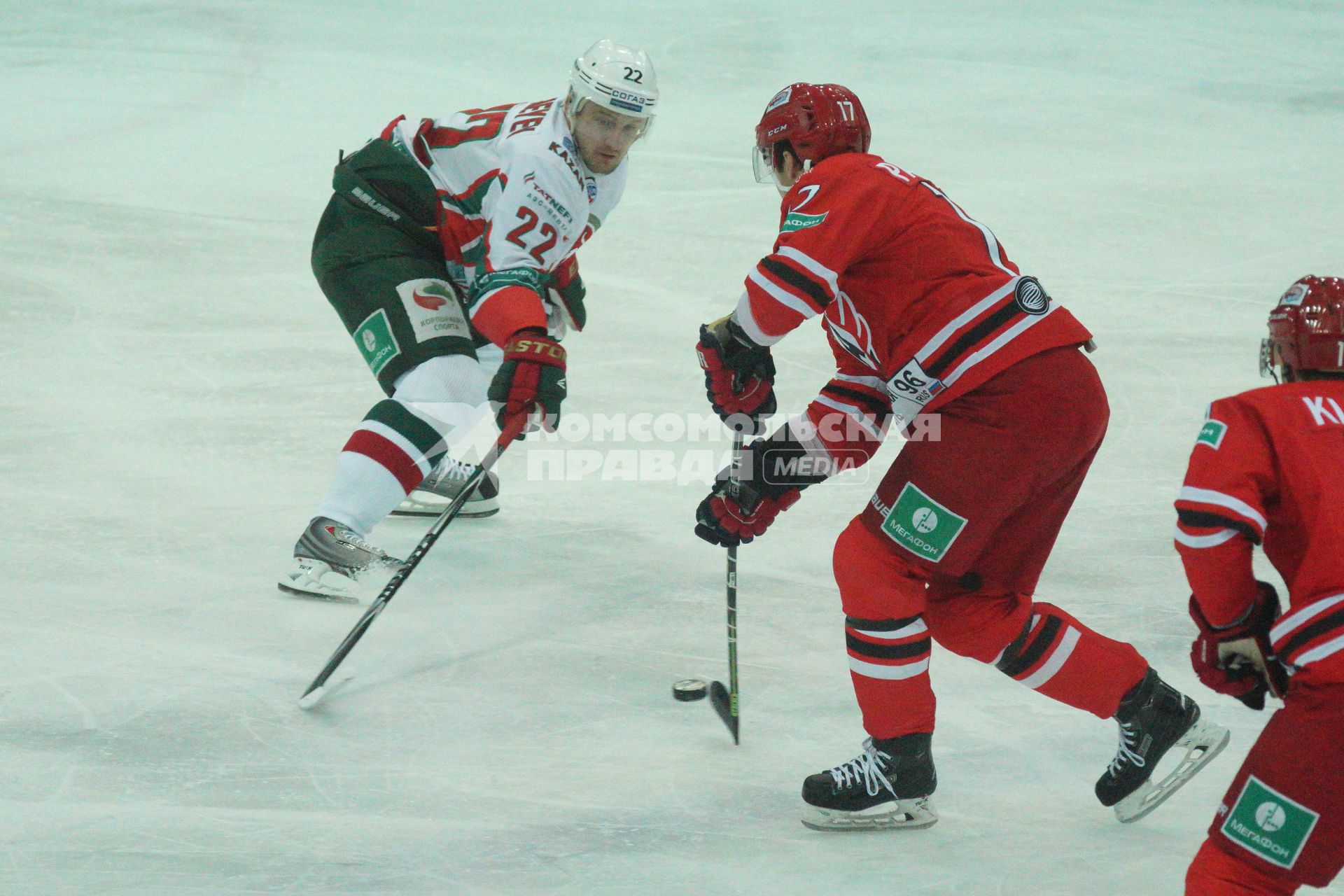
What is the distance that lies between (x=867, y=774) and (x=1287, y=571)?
0.80m

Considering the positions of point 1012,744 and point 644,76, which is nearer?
point 1012,744

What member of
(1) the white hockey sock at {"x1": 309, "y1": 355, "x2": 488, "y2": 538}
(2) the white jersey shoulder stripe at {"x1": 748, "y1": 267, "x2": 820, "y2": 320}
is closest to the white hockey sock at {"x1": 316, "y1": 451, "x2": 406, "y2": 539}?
(1) the white hockey sock at {"x1": 309, "y1": 355, "x2": 488, "y2": 538}

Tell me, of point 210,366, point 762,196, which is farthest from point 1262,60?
point 210,366

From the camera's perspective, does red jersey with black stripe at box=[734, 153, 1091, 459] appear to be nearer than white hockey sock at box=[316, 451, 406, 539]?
Yes

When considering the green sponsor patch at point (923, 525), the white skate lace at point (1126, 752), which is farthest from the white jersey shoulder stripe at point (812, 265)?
the white skate lace at point (1126, 752)

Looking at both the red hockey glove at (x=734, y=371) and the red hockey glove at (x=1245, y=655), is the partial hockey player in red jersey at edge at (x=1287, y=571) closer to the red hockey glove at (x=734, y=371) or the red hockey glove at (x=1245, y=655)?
the red hockey glove at (x=1245, y=655)

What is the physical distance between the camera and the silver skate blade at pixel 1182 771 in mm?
2336

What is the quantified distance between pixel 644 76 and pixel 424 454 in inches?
39.2

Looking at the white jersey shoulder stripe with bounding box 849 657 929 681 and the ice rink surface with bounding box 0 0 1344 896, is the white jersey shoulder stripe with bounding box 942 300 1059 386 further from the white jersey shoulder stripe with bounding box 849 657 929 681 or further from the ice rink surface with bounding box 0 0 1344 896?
the ice rink surface with bounding box 0 0 1344 896

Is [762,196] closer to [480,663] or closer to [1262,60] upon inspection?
[480,663]

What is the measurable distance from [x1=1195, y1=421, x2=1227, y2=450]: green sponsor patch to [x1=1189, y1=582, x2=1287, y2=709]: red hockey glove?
0.22 meters

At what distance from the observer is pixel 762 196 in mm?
6926

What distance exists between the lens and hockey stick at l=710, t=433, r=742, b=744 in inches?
103

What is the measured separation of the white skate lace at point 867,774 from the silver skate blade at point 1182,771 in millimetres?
400
